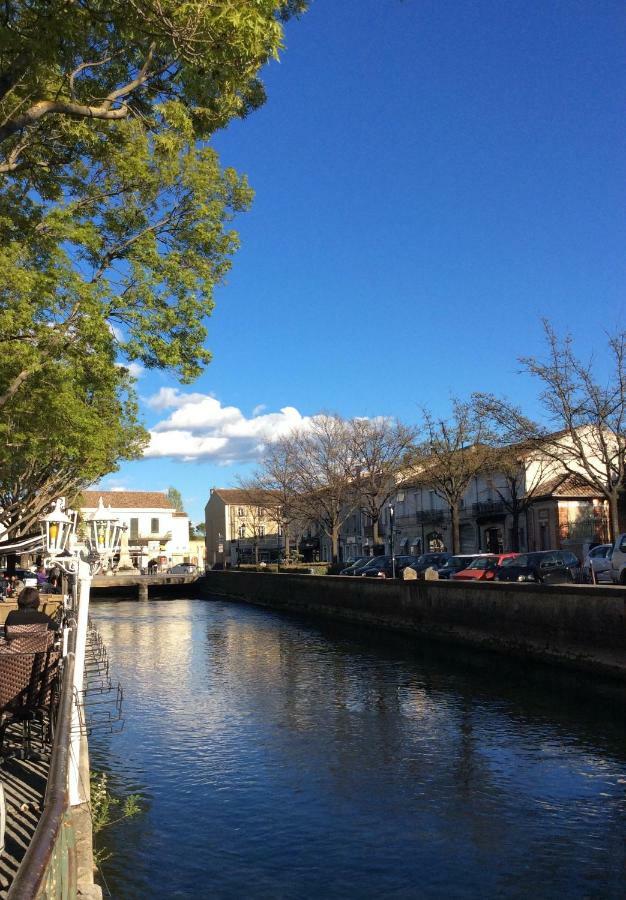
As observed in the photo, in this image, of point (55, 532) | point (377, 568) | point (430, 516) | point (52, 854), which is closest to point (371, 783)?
point (55, 532)

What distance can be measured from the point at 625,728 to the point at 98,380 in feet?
34.4

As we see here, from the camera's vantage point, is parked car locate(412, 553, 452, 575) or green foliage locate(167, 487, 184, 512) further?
green foliage locate(167, 487, 184, 512)

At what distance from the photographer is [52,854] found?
2.74 m

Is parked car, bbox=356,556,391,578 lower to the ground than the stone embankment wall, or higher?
higher

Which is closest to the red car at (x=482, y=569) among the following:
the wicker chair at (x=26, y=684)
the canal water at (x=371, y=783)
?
the canal water at (x=371, y=783)

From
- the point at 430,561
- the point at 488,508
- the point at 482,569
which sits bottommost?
the point at 482,569

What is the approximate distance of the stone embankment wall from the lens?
17031 mm

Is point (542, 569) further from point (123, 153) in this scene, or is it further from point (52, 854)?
point (52, 854)

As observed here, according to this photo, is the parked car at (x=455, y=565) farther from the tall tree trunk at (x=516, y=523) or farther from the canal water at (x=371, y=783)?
the canal water at (x=371, y=783)

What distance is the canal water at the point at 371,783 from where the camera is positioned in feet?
24.0

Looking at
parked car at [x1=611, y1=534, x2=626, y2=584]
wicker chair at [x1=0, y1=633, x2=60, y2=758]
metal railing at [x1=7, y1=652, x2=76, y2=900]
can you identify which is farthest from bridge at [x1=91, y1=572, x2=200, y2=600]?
metal railing at [x1=7, y1=652, x2=76, y2=900]

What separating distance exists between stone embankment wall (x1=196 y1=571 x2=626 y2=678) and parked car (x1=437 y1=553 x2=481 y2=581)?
332 cm

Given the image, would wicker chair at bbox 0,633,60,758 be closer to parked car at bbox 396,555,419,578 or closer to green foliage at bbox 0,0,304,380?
green foliage at bbox 0,0,304,380

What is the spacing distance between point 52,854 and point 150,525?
9334cm
